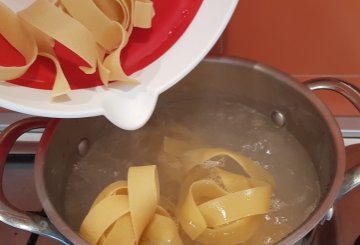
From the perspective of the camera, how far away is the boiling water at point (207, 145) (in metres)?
0.69

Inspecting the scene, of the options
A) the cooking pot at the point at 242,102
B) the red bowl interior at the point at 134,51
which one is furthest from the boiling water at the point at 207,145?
the red bowl interior at the point at 134,51

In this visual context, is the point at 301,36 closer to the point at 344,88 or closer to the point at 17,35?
the point at 344,88

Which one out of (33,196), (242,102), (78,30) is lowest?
(33,196)

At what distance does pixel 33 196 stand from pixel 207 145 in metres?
0.22

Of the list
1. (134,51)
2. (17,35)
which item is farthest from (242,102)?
(17,35)

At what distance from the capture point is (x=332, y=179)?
59 centimetres

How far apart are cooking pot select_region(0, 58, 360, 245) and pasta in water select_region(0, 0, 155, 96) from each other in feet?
0.29

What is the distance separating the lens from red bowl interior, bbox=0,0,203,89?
63cm

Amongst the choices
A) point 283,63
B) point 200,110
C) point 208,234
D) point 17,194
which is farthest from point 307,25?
point 17,194

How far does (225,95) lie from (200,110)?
0.04 m

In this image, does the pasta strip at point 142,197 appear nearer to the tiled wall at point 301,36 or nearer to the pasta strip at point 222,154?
the pasta strip at point 222,154

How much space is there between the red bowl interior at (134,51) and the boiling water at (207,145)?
0.14 m

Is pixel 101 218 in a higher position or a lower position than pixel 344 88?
lower

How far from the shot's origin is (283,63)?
2.62 feet
